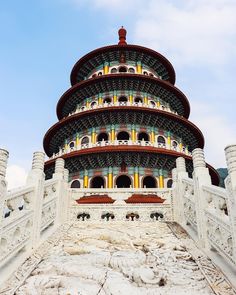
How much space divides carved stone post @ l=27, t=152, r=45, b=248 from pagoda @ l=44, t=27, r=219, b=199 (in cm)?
1202

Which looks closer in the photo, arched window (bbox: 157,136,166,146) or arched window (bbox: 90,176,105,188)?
arched window (bbox: 90,176,105,188)

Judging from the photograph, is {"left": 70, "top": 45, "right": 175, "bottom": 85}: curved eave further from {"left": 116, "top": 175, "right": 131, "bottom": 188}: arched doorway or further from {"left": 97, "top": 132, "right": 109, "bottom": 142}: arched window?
{"left": 116, "top": 175, "right": 131, "bottom": 188}: arched doorway

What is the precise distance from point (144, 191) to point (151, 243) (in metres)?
5.08

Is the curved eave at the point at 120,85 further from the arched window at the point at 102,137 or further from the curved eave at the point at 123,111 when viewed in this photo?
the arched window at the point at 102,137

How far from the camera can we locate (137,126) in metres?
24.2

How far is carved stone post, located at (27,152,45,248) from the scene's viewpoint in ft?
25.3

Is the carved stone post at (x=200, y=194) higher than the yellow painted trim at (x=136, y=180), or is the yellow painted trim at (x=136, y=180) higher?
the yellow painted trim at (x=136, y=180)

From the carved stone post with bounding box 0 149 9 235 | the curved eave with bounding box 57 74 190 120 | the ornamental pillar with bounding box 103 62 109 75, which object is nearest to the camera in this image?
the carved stone post with bounding box 0 149 9 235

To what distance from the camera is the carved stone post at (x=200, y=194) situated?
7.48 metres

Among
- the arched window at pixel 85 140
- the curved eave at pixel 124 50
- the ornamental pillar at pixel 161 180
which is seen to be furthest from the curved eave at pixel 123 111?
the curved eave at pixel 124 50

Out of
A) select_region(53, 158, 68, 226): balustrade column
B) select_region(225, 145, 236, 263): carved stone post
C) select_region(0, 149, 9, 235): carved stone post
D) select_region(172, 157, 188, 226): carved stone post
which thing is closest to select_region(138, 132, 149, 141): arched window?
select_region(172, 157, 188, 226): carved stone post

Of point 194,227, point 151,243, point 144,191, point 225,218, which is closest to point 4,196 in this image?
point 151,243

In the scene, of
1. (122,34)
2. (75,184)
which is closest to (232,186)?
(75,184)

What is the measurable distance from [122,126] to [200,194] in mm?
16397
